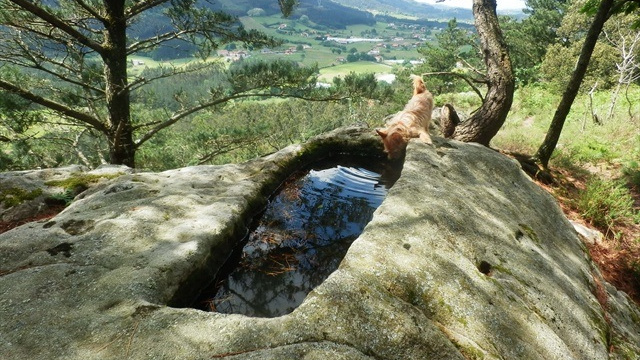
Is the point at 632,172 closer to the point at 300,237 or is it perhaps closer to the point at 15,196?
the point at 300,237

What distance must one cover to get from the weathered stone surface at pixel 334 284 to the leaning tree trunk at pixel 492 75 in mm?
3437

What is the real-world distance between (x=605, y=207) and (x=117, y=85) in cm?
1099

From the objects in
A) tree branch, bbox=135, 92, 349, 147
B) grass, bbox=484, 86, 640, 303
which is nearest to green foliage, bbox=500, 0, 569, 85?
grass, bbox=484, 86, 640, 303

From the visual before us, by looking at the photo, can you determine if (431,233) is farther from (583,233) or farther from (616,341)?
(583,233)

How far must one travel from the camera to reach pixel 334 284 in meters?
2.42

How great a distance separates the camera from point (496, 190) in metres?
5.05

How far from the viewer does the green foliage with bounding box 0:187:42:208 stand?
5.12m

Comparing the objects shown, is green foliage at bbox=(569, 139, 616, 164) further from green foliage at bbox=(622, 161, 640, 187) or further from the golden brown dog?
the golden brown dog

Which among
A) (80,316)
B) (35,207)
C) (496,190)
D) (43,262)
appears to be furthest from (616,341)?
(35,207)

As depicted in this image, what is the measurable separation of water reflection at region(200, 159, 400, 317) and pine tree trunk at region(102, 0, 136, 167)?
5422 mm

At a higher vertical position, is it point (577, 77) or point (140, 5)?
point (140, 5)

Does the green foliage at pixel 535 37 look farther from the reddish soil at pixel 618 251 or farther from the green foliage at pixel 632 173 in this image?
the reddish soil at pixel 618 251

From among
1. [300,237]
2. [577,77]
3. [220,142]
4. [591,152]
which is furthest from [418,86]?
[220,142]

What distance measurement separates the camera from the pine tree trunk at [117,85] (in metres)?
7.85
